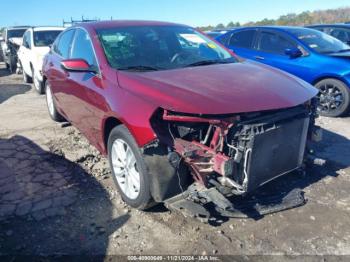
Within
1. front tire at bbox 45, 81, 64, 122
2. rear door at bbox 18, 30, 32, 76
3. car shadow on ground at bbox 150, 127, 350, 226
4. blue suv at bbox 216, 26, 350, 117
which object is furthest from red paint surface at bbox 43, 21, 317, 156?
rear door at bbox 18, 30, 32, 76

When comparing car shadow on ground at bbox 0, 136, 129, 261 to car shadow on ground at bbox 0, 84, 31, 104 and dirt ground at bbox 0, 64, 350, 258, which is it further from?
car shadow on ground at bbox 0, 84, 31, 104

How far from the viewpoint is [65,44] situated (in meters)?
5.30

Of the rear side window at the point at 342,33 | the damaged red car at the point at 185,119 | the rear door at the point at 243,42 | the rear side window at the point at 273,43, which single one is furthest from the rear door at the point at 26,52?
the rear side window at the point at 342,33

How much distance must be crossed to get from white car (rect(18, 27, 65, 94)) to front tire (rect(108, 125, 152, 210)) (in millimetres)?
5987

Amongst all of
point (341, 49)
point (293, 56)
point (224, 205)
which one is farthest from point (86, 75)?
point (341, 49)

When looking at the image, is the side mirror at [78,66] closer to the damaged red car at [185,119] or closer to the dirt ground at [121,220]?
the damaged red car at [185,119]

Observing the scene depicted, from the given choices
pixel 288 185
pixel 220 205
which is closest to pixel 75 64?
pixel 220 205

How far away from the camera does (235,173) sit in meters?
3.02

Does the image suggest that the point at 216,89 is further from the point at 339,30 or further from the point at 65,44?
the point at 339,30

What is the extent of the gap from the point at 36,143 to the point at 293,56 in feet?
16.4

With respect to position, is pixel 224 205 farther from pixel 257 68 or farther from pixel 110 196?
pixel 257 68

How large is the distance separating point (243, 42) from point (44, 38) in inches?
218

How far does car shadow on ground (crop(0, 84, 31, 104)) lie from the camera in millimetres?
9414

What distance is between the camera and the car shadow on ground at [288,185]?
10.9ft
